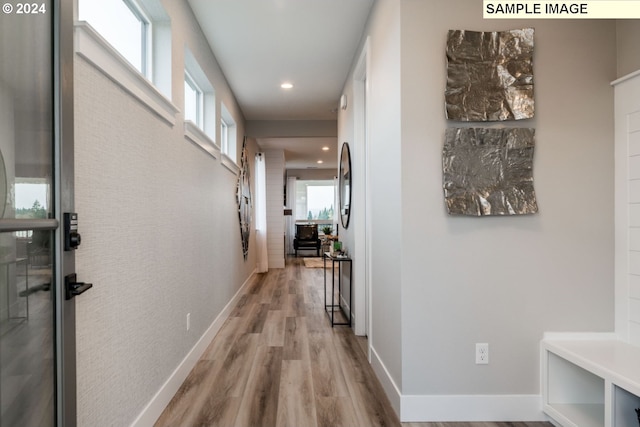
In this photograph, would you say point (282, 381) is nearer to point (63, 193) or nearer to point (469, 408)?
point (469, 408)

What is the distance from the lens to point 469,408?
188 cm

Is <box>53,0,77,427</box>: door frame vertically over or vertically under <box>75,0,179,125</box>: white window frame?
under

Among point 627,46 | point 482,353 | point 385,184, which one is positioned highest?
point 627,46

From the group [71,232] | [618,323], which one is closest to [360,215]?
[618,323]

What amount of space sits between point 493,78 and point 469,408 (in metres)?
1.71

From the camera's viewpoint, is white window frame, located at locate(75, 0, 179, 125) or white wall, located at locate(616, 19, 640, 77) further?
white wall, located at locate(616, 19, 640, 77)

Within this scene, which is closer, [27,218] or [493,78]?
[27,218]

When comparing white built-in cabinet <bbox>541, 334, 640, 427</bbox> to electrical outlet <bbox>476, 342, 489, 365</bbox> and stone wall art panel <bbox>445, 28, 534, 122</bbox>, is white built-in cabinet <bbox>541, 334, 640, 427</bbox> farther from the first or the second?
stone wall art panel <bbox>445, 28, 534, 122</bbox>

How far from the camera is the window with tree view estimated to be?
11.6 meters

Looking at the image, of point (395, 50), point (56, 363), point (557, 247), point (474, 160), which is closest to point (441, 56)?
point (395, 50)

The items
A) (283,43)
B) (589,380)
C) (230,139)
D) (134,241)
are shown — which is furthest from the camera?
(230,139)

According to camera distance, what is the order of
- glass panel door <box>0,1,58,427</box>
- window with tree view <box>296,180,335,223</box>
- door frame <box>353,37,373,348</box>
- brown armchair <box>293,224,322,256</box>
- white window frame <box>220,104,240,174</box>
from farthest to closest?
1. window with tree view <box>296,180,335,223</box>
2. brown armchair <box>293,224,322,256</box>
3. white window frame <box>220,104,240,174</box>
4. door frame <box>353,37,373,348</box>
5. glass panel door <box>0,1,58,427</box>

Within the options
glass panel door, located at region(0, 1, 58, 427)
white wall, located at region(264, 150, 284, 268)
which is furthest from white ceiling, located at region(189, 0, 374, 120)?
white wall, located at region(264, 150, 284, 268)

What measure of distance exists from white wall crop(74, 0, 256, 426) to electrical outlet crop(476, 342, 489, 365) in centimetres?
169
